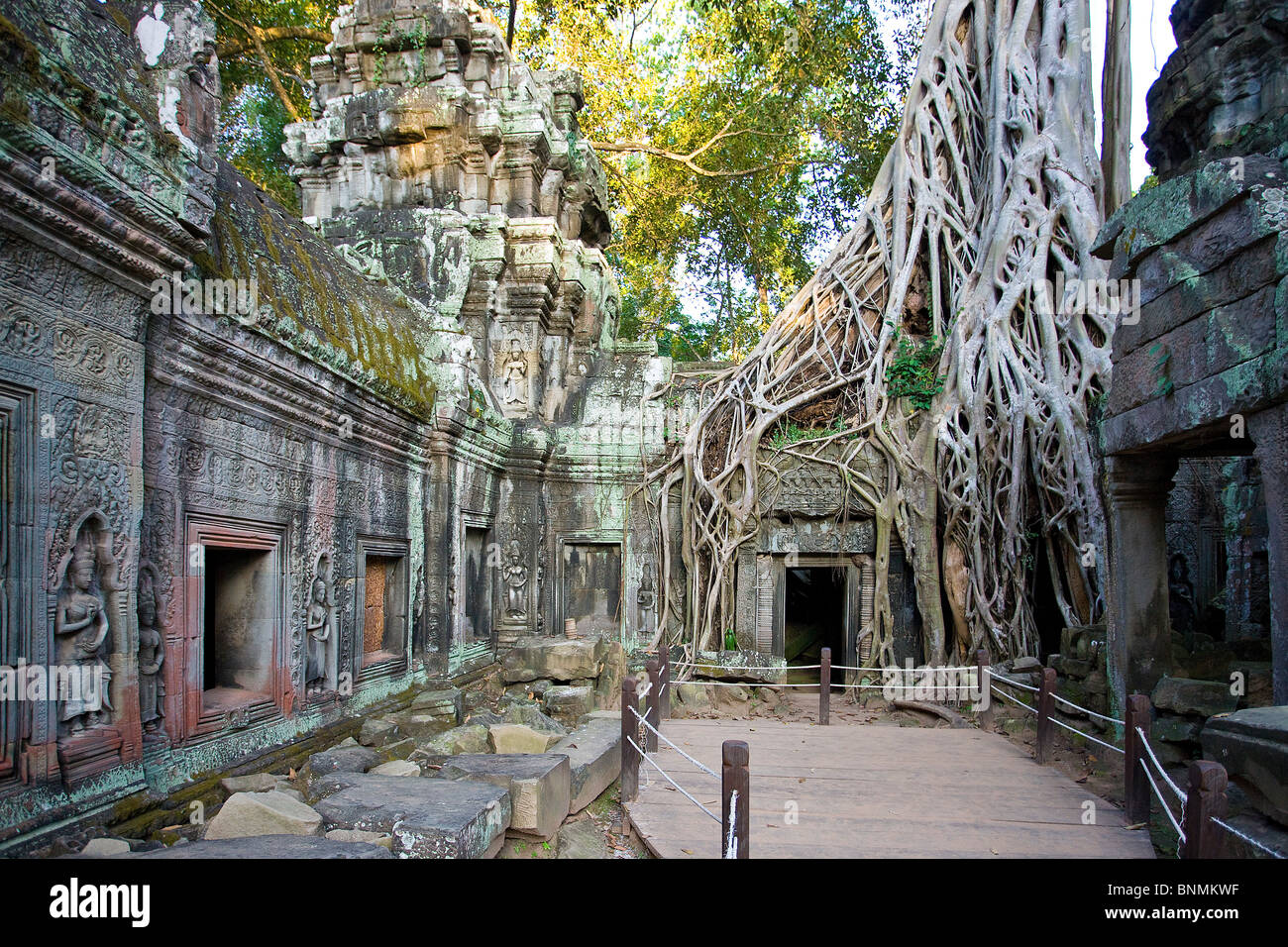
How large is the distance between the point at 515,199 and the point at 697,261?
939cm

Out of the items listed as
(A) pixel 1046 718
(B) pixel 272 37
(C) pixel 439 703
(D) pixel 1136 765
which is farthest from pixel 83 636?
(B) pixel 272 37

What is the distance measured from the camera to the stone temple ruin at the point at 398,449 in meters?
2.85

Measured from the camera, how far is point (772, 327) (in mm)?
9367

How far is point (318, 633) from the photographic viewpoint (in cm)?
472

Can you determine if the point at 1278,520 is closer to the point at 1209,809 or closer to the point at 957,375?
the point at 1209,809

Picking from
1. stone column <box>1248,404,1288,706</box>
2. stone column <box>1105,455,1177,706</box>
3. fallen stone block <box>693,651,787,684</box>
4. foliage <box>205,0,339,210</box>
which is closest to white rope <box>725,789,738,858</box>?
stone column <box>1248,404,1288,706</box>

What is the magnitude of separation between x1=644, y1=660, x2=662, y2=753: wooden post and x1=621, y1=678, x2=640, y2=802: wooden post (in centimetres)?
74

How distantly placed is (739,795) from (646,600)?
5.32m

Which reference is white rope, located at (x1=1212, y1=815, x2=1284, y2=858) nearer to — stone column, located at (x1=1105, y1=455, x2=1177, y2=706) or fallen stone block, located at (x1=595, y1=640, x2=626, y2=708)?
stone column, located at (x1=1105, y1=455, x2=1177, y2=706)

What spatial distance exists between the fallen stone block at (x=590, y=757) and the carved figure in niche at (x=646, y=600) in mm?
3060

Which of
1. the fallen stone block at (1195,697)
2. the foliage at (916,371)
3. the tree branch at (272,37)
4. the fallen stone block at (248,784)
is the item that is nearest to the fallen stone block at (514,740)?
the fallen stone block at (248,784)
